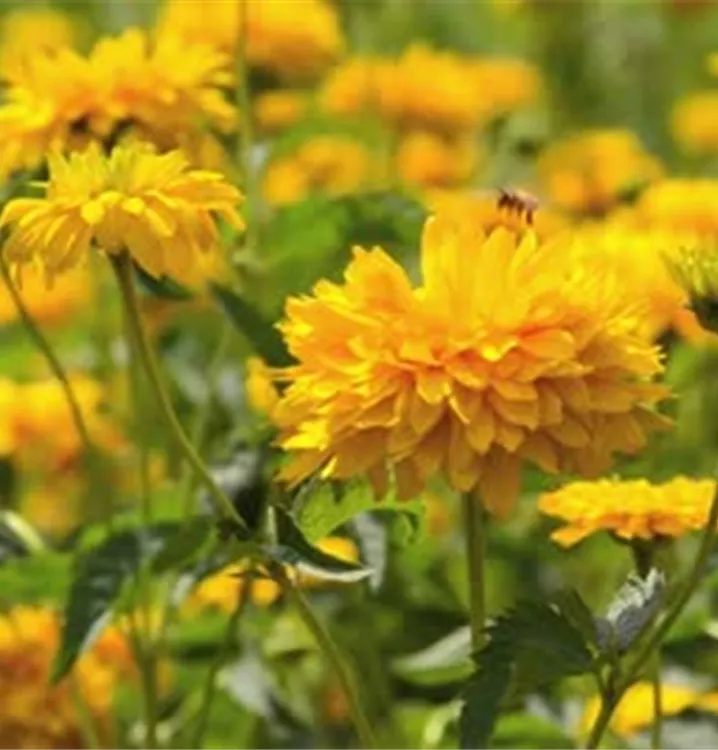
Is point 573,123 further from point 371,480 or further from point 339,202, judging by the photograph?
point 371,480

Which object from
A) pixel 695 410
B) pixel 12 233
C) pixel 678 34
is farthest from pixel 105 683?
pixel 678 34

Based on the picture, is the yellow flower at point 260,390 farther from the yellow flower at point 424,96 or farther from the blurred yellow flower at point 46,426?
the yellow flower at point 424,96

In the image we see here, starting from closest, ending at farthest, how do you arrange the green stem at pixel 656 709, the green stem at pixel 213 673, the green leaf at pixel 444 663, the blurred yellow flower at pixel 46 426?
1. the green stem at pixel 656 709
2. the green stem at pixel 213 673
3. the green leaf at pixel 444 663
4. the blurred yellow flower at pixel 46 426

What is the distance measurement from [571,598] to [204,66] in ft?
1.79

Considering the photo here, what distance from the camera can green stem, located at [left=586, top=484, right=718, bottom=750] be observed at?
1.19 metres

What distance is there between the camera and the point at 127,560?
1587 mm

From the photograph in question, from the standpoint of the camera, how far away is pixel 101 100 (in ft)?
5.33

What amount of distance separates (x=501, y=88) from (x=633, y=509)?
1.65 metres

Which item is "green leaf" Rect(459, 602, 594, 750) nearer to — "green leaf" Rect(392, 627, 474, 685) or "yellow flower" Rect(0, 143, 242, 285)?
"yellow flower" Rect(0, 143, 242, 285)

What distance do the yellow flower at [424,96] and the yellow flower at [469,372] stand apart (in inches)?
53.2

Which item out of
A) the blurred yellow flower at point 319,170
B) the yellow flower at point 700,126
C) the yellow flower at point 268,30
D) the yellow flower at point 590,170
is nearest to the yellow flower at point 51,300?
the blurred yellow flower at point 319,170

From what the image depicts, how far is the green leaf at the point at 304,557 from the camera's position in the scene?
4.19 ft

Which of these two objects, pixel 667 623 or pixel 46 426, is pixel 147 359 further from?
pixel 46 426

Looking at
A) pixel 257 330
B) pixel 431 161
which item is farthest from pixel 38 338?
pixel 431 161
